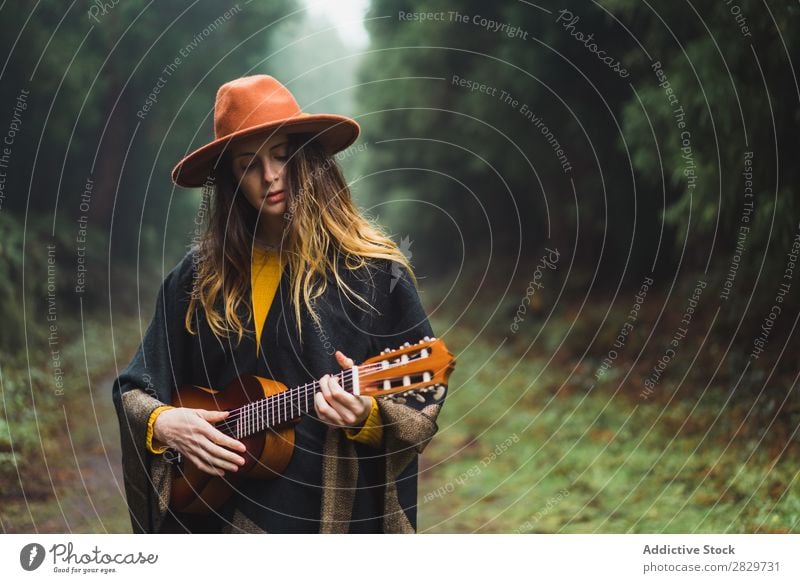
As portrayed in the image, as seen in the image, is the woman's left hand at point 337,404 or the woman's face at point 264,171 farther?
the woman's face at point 264,171

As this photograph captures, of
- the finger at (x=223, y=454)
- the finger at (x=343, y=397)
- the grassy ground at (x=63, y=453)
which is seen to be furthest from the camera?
the grassy ground at (x=63, y=453)

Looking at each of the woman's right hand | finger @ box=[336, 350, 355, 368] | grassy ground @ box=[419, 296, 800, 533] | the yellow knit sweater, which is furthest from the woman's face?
grassy ground @ box=[419, 296, 800, 533]

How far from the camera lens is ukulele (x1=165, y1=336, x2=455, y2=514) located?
2102 millimetres

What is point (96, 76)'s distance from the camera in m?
4.89

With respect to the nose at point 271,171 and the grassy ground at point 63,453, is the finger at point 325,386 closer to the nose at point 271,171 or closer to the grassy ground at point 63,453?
the nose at point 271,171

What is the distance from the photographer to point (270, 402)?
223 cm

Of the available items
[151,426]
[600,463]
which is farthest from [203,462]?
[600,463]

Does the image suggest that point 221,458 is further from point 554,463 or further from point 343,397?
point 554,463

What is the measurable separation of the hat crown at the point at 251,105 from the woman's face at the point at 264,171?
0.16ft

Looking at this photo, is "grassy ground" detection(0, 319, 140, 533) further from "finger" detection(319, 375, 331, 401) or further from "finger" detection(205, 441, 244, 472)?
"finger" detection(319, 375, 331, 401)

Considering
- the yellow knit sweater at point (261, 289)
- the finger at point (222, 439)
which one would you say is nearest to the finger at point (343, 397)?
the yellow knit sweater at point (261, 289)

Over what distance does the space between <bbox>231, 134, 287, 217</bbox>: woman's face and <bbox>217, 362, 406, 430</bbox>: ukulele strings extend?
45 cm

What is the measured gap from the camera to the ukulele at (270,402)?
6.89 feet
